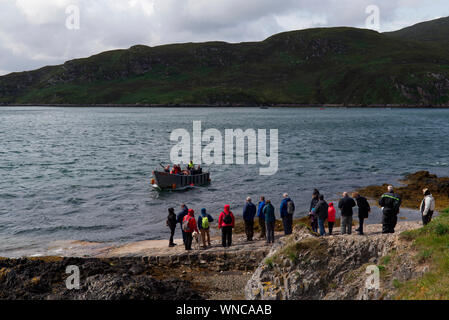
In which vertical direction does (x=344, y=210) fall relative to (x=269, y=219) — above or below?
above

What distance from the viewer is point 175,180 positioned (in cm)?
3769

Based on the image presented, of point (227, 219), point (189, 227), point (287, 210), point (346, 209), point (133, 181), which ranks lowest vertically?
point (133, 181)

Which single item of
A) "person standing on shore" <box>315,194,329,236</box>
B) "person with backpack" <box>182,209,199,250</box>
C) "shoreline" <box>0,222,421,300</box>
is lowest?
"shoreline" <box>0,222,421,300</box>

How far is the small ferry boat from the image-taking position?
36.8 meters

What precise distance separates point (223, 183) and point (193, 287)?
2584cm

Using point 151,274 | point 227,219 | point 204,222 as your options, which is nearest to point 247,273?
point 227,219

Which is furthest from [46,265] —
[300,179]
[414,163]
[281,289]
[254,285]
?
[414,163]

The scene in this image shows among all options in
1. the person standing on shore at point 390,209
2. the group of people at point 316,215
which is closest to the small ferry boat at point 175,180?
the group of people at point 316,215

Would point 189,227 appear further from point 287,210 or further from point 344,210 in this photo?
point 344,210

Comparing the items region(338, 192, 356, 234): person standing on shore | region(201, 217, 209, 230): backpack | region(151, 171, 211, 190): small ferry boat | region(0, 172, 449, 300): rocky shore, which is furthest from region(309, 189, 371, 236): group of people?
region(151, 171, 211, 190): small ferry boat

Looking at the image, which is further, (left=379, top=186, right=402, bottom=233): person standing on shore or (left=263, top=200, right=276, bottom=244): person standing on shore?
(left=263, top=200, right=276, bottom=244): person standing on shore

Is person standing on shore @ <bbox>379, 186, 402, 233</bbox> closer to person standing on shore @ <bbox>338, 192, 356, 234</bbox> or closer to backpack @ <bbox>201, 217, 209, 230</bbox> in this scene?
person standing on shore @ <bbox>338, 192, 356, 234</bbox>

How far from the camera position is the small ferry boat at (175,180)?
36781 millimetres

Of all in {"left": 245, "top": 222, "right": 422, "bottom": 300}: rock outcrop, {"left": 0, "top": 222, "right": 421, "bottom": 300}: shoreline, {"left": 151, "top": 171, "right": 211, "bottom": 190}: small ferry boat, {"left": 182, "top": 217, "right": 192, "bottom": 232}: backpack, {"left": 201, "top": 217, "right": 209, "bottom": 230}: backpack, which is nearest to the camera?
{"left": 245, "top": 222, "right": 422, "bottom": 300}: rock outcrop
